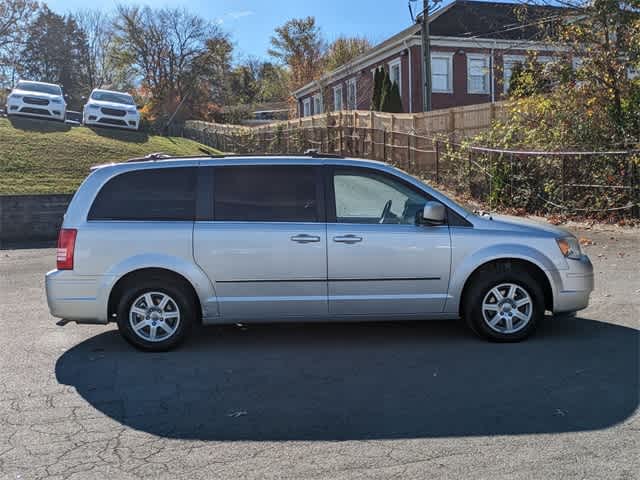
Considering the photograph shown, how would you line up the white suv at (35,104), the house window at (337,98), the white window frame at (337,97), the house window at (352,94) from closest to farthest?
the white suv at (35,104) < the house window at (352,94) < the white window frame at (337,97) < the house window at (337,98)

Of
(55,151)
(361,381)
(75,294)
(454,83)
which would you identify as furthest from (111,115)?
(361,381)

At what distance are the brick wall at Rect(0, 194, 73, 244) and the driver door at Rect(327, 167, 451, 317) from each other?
1032 cm

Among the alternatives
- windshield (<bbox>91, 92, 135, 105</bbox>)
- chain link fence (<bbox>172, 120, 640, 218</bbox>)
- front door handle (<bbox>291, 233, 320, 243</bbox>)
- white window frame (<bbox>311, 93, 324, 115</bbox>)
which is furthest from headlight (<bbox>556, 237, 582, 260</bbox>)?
white window frame (<bbox>311, 93, 324, 115</bbox>)

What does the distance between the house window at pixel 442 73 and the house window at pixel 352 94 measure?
7.84m

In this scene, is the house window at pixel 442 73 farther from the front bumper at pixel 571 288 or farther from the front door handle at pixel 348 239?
the front door handle at pixel 348 239

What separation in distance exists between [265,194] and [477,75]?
89.9ft

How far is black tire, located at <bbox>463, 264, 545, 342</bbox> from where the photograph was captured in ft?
19.6

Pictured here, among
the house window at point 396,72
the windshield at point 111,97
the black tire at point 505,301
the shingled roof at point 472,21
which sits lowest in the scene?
the black tire at point 505,301

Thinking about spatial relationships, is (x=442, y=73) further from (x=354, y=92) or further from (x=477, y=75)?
(x=354, y=92)

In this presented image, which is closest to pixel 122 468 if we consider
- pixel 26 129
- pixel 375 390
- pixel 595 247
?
pixel 375 390

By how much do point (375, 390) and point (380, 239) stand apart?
1539mm

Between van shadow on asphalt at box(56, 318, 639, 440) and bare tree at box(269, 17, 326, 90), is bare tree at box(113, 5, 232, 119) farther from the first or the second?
van shadow on asphalt at box(56, 318, 639, 440)

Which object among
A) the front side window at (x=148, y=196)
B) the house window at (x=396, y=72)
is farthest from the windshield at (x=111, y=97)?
the front side window at (x=148, y=196)

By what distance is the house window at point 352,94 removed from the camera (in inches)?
1484
